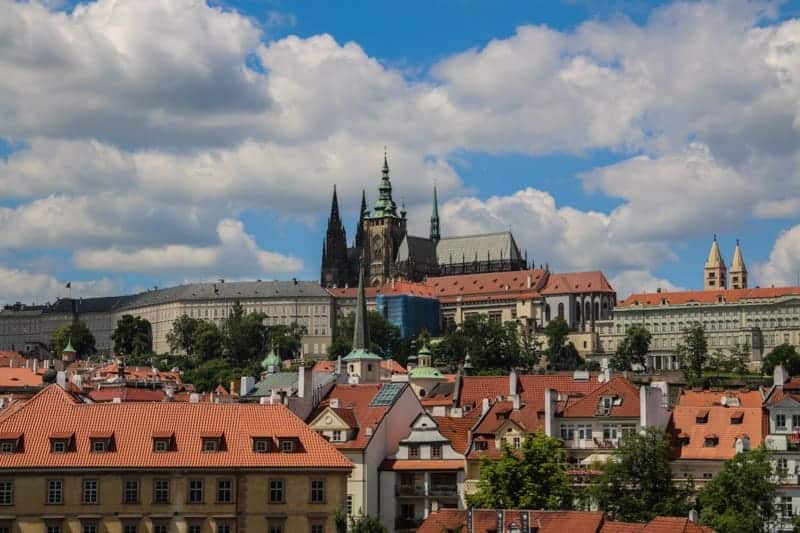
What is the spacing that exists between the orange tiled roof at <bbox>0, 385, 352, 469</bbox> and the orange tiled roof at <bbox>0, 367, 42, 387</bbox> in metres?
76.6

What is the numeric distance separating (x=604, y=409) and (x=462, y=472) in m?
7.51

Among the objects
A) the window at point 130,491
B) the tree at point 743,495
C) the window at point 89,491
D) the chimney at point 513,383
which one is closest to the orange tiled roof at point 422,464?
the chimney at point 513,383

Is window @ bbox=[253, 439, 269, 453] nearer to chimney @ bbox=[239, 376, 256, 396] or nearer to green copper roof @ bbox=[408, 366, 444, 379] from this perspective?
chimney @ bbox=[239, 376, 256, 396]

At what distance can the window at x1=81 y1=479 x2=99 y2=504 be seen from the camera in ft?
212

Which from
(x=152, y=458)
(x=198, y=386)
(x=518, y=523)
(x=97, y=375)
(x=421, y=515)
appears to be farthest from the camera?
(x=198, y=386)

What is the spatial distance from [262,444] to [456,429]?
1774cm

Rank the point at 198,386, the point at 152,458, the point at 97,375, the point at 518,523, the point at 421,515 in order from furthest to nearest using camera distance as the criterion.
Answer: the point at 198,386 < the point at 97,375 < the point at 421,515 < the point at 152,458 < the point at 518,523

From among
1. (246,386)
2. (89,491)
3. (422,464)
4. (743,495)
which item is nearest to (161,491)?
(89,491)

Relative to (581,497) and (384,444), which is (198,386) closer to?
(384,444)

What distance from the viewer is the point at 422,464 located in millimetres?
78250

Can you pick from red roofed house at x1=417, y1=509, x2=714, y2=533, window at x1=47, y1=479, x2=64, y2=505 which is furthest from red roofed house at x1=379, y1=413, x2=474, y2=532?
window at x1=47, y1=479, x2=64, y2=505

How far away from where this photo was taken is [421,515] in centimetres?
7788

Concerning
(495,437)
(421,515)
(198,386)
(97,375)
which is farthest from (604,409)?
(198,386)

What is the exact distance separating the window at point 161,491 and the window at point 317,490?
576cm
